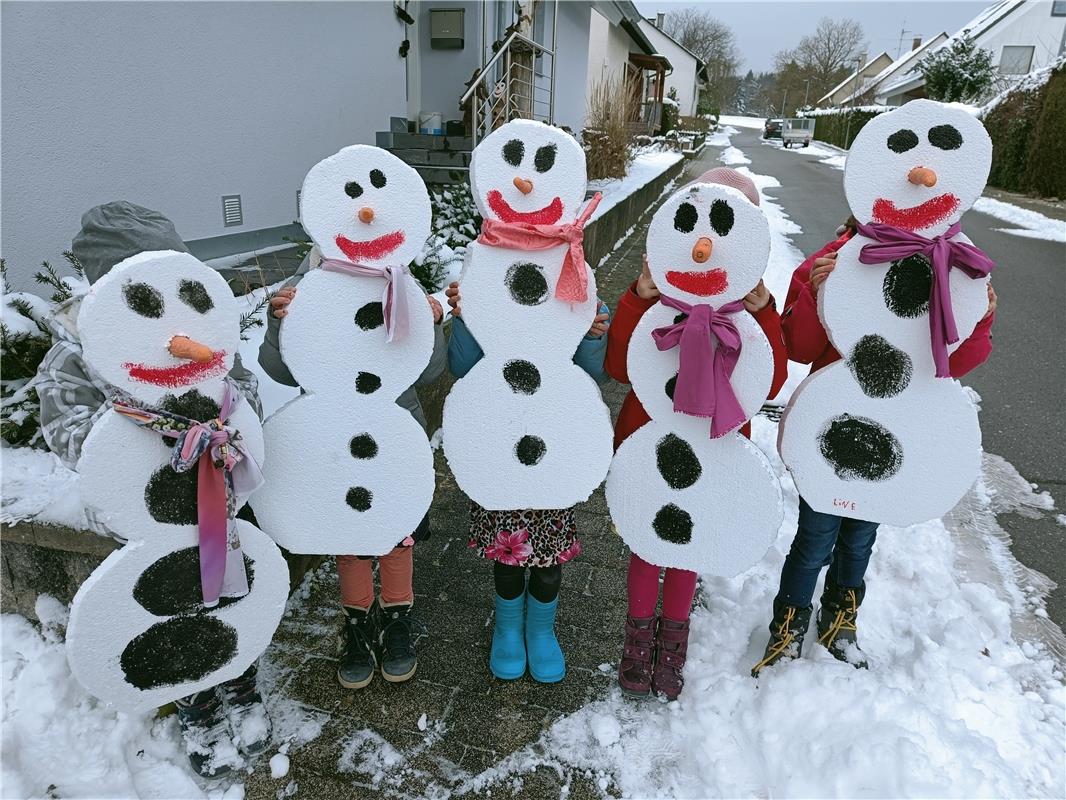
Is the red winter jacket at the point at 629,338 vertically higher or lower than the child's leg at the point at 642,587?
higher

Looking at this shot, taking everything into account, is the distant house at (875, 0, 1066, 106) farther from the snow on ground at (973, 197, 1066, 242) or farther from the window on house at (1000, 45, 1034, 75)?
the snow on ground at (973, 197, 1066, 242)

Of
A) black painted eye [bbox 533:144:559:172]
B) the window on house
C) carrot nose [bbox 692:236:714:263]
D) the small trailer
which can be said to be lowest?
the small trailer

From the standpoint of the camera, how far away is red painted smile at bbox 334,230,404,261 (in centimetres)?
190

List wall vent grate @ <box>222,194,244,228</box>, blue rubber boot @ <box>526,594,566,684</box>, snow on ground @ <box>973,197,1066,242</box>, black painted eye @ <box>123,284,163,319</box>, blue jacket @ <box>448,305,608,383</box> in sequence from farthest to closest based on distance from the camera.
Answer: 1. snow on ground @ <box>973,197,1066,242</box>
2. wall vent grate @ <box>222,194,244,228</box>
3. blue rubber boot @ <box>526,594,566,684</box>
4. blue jacket @ <box>448,305,608,383</box>
5. black painted eye @ <box>123,284,163,319</box>

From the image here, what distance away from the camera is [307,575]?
2783 millimetres

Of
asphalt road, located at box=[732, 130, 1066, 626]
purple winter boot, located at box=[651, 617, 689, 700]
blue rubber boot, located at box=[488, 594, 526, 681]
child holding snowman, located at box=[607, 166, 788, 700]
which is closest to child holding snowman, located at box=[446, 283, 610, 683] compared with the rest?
blue rubber boot, located at box=[488, 594, 526, 681]

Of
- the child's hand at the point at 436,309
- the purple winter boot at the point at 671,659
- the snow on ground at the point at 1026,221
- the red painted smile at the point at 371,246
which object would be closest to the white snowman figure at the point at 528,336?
the child's hand at the point at 436,309

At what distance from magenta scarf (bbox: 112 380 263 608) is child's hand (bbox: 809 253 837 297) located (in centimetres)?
164

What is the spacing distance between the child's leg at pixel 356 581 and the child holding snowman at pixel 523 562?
1.22ft

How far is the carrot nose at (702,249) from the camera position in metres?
1.79

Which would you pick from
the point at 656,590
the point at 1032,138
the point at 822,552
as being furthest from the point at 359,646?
the point at 1032,138

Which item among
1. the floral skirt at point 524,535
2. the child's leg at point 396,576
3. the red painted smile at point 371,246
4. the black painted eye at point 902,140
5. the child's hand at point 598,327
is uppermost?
the black painted eye at point 902,140

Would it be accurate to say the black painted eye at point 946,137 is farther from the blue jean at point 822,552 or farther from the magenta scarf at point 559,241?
the blue jean at point 822,552

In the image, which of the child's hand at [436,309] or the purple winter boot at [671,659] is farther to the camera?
the purple winter boot at [671,659]
